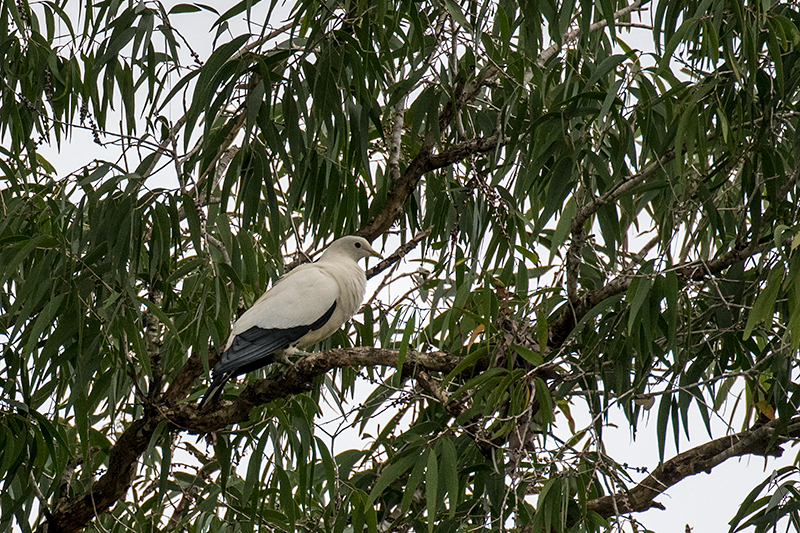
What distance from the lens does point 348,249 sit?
8.56ft

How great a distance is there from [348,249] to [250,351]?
1.81 ft

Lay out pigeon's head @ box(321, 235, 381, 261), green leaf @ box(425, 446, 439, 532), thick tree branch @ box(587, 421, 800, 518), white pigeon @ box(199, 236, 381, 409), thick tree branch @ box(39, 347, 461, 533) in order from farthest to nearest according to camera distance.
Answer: pigeon's head @ box(321, 235, 381, 261) → white pigeon @ box(199, 236, 381, 409) → thick tree branch @ box(587, 421, 800, 518) → thick tree branch @ box(39, 347, 461, 533) → green leaf @ box(425, 446, 439, 532)

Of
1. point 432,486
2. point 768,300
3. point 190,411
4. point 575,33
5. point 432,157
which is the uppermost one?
point 575,33

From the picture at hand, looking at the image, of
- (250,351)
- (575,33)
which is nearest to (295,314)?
(250,351)

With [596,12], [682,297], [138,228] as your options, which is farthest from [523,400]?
[596,12]

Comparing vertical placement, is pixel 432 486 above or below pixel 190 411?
below

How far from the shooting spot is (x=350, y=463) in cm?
233

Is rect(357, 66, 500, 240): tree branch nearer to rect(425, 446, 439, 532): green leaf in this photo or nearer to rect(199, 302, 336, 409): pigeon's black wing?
rect(199, 302, 336, 409): pigeon's black wing

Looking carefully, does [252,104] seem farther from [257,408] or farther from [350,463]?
[350,463]

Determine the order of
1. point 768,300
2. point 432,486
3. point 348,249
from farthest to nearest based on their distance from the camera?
point 348,249 → point 432,486 → point 768,300

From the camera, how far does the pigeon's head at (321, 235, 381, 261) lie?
2576 mm

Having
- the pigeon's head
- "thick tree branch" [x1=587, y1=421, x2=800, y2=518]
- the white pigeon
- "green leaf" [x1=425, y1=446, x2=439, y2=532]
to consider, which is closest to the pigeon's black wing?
the white pigeon

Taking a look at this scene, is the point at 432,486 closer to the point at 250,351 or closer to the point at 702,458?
the point at 250,351

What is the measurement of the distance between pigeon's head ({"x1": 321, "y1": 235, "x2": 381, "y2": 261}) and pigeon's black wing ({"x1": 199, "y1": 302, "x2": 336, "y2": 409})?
32 centimetres
